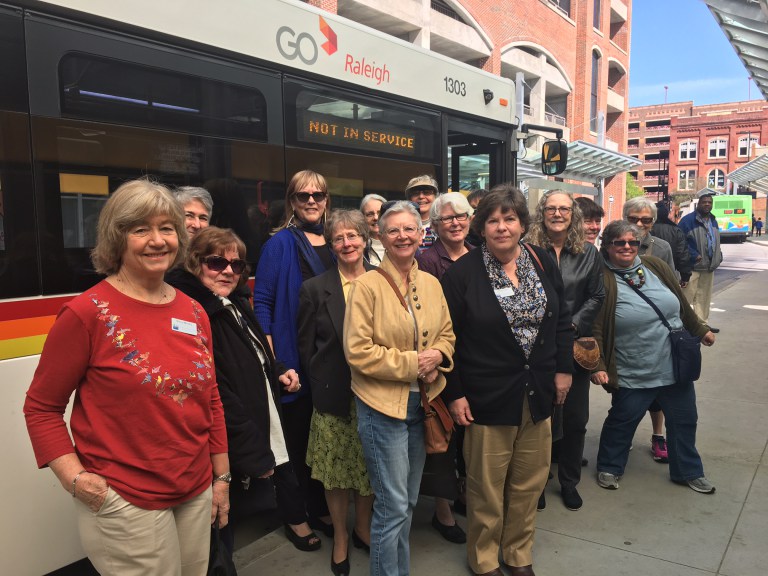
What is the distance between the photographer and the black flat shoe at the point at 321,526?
358cm

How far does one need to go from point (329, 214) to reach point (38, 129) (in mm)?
1466

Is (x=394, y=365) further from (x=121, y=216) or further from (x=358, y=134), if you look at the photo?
(x=358, y=134)

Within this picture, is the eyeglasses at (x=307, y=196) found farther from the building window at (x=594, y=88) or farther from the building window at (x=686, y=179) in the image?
the building window at (x=686, y=179)

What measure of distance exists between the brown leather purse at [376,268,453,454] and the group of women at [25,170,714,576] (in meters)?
0.04

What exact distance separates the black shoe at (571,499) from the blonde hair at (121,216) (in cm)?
318

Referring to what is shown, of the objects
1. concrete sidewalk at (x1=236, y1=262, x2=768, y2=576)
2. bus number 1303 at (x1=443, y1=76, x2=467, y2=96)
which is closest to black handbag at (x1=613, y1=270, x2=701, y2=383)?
concrete sidewalk at (x1=236, y1=262, x2=768, y2=576)

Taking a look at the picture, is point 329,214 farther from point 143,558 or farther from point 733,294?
point 733,294

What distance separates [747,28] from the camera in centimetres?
823

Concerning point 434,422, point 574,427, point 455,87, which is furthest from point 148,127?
point 574,427

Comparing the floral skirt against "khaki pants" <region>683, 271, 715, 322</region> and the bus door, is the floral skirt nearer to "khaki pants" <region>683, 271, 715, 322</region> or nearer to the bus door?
the bus door

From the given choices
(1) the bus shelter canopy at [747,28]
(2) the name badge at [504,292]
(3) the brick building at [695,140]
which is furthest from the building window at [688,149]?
(2) the name badge at [504,292]

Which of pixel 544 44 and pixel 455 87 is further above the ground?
pixel 544 44

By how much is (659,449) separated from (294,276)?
10.8 feet

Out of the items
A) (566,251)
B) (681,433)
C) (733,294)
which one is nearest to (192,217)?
(566,251)
